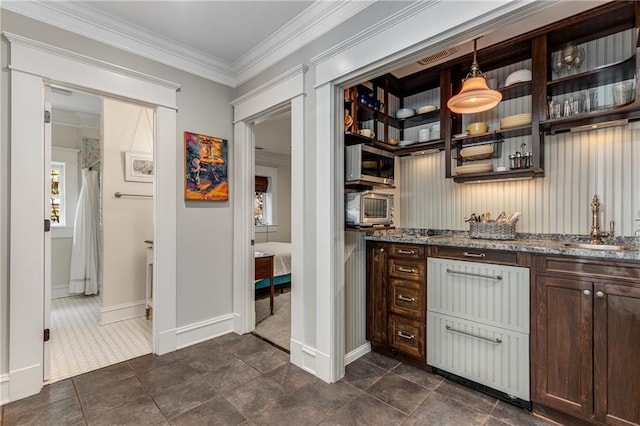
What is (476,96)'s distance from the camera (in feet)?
6.58

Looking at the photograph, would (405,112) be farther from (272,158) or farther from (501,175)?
(272,158)

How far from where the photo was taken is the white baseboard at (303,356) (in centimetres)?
230

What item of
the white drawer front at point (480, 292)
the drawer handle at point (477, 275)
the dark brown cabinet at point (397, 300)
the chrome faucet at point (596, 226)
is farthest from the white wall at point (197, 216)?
the chrome faucet at point (596, 226)

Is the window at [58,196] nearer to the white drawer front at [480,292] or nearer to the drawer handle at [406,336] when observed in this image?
the drawer handle at [406,336]

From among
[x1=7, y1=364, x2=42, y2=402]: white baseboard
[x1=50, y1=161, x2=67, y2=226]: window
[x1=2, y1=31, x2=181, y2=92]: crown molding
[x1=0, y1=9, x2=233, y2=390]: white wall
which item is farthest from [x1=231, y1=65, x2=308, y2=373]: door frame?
[x1=50, y1=161, x2=67, y2=226]: window

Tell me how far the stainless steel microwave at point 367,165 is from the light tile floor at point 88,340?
7.96 feet

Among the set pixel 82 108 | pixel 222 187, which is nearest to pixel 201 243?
pixel 222 187

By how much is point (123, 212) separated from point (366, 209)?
301 cm

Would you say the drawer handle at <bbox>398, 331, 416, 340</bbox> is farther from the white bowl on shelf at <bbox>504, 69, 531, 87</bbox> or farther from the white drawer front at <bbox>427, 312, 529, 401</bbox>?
the white bowl on shelf at <bbox>504, 69, 531, 87</bbox>

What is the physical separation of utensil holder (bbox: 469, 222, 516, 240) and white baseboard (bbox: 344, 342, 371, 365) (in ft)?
4.40

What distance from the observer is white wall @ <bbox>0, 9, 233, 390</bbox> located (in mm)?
2477

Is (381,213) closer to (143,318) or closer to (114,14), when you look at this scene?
(114,14)

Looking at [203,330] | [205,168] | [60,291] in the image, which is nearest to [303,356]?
[203,330]

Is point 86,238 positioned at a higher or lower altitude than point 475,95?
lower
